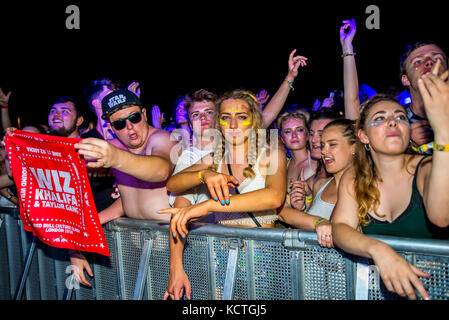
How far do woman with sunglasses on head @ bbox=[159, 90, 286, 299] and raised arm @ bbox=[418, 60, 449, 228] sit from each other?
974 mm

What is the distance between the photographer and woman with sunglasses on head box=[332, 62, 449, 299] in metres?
1.77

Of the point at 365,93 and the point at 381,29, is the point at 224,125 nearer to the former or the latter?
the point at 365,93

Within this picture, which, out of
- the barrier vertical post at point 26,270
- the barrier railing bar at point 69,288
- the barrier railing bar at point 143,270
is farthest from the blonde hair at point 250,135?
the barrier vertical post at point 26,270

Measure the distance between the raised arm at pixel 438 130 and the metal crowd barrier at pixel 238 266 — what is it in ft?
0.72

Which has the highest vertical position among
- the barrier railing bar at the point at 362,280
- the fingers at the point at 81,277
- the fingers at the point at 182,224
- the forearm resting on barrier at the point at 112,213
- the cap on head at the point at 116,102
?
the cap on head at the point at 116,102

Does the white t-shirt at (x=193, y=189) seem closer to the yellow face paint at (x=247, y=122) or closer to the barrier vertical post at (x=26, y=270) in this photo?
the yellow face paint at (x=247, y=122)

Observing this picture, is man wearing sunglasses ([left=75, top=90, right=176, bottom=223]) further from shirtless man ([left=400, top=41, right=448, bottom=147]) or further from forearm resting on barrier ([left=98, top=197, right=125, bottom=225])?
shirtless man ([left=400, top=41, right=448, bottom=147])

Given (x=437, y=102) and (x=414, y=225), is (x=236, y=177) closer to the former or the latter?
(x=414, y=225)

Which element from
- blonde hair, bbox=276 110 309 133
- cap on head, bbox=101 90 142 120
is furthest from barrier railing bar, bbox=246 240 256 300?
blonde hair, bbox=276 110 309 133

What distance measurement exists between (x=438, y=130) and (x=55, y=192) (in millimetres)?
2729

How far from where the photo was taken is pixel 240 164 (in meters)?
2.90

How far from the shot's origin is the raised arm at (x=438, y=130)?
68.8 inches

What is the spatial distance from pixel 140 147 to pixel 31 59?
7.08 metres
